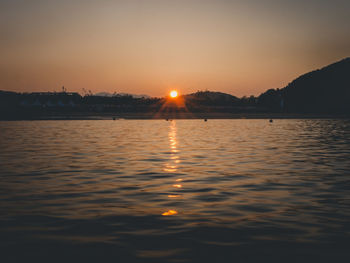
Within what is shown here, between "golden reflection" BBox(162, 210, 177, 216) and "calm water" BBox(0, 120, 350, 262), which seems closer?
"calm water" BBox(0, 120, 350, 262)

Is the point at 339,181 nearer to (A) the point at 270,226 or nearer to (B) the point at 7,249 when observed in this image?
(A) the point at 270,226

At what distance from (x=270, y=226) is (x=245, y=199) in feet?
12.2

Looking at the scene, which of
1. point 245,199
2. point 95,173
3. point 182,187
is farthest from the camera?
point 95,173

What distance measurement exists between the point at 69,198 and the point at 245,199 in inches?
265

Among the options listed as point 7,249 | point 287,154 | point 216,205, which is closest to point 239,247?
point 216,205

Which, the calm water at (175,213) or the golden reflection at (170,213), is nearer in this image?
the calm water at (175,213)

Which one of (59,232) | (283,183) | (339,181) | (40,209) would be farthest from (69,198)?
(339,181)

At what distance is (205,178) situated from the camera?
20.6 metres

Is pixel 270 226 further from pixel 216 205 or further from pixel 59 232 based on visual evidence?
pixel 59 232

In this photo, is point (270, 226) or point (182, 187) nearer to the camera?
point (270, 226)

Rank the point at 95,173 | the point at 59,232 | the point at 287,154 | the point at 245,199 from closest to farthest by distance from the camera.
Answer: the point at 59,232 < the point at 245,199 < the point at 95,173 < the point at 287,154

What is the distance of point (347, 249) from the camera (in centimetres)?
988

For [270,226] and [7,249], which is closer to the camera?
[7,249]

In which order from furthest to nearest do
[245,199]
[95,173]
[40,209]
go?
[95,173] < [245,199] < [40,209]
